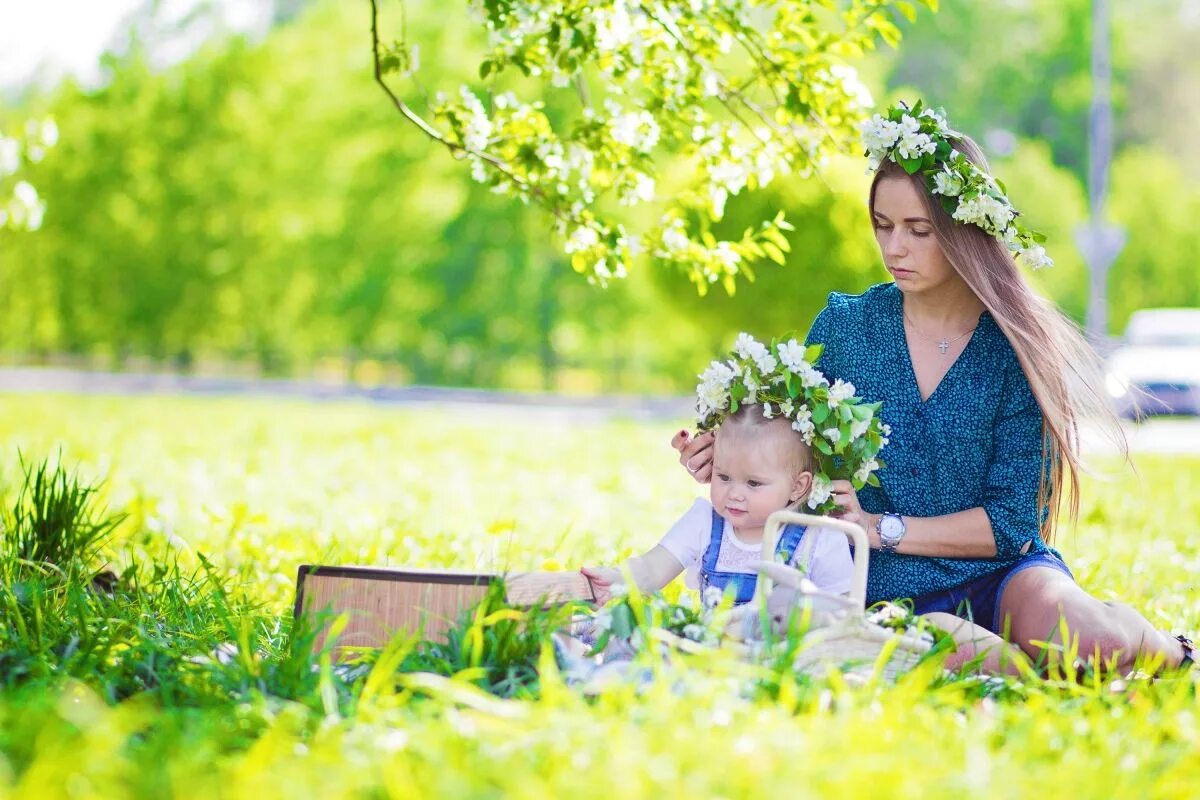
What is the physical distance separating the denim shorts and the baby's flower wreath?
43 centimetres

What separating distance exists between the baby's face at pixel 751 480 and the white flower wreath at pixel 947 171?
0.82 m

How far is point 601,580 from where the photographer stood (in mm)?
3428

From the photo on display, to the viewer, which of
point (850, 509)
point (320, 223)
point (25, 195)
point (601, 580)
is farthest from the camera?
point (320, 223)

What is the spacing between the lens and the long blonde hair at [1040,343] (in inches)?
144

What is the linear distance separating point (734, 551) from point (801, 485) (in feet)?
0.78

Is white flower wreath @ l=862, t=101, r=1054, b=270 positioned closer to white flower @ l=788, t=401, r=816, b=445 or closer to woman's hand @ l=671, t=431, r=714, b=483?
white flower @ l=788, t=401, r=816, b=445

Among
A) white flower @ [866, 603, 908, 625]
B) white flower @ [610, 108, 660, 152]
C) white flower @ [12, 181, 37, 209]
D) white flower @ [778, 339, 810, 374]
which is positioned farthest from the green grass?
white flower @ [12, 181, 37, 209]

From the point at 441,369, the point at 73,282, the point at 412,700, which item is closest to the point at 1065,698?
the point at 412,700

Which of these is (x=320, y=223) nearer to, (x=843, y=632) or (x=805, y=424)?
(x=805, y=424)

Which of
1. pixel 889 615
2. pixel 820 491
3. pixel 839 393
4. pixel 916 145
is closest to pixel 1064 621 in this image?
pixel 889 615

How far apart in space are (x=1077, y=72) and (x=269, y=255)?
2333 cm

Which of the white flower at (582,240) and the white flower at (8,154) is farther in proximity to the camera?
the white flower at (8,154)

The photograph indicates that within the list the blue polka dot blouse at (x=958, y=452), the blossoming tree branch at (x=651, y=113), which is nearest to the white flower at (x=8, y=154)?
the blossoming tree branch at (x=651, y=113)

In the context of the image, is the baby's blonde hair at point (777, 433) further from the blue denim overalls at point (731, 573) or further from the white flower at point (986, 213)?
the white flower at point (986, 213)
